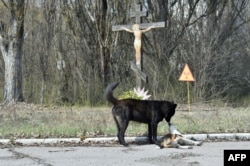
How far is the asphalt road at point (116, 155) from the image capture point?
8406 mm

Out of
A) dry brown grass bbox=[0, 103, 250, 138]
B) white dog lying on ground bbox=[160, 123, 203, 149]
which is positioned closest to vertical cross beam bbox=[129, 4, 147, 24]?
dry brown grass bbox=[0, 103, 250, 138]

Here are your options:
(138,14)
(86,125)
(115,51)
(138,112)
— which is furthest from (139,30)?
(115,51)

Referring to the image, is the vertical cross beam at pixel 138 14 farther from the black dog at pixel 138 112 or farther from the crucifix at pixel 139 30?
the black dog at pixel 138 112

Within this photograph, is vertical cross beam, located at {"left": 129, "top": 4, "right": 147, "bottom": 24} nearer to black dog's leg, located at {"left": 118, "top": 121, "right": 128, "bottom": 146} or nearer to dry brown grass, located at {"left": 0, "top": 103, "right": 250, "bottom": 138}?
dry brown grass, located at {"left": 0, "top": 103, "right": 250, "bottom": 138}

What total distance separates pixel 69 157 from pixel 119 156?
0.95 meters

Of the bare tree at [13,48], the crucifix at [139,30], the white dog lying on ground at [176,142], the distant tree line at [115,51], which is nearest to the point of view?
the white dog lying on ground at [176,142]

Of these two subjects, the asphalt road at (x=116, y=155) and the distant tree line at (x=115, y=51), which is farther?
the distant tree line at (x=115, y=51)

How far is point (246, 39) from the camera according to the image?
26.5 meters

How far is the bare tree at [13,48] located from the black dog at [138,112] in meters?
9.53

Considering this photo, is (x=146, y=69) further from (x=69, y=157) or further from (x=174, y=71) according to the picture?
(x=69, y=157)

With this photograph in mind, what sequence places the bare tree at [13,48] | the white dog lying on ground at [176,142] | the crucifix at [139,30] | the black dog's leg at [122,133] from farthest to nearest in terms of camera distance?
the bare tree at [13,48] < the crucifix at [139,30] < the black dog's leg at [122,133] < the white dog lying on ground at [176,142]

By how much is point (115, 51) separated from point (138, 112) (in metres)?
12.4

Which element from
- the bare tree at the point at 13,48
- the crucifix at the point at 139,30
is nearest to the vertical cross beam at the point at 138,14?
the crucifix at the point at 139,30

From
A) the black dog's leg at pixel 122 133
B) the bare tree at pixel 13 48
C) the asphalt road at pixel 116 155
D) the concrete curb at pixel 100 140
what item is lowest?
the asphalt road at pixel 116 155
